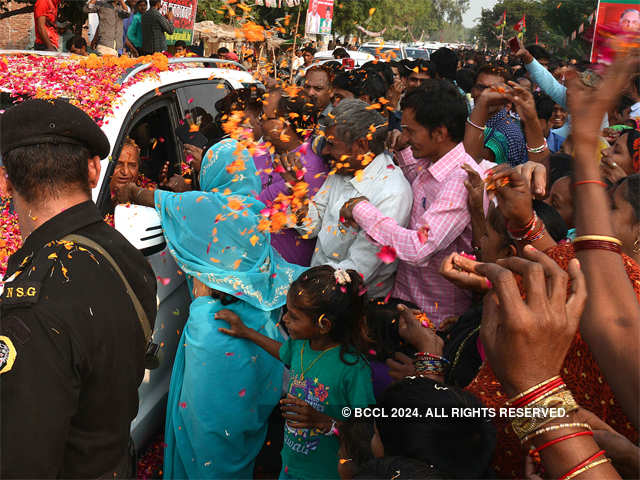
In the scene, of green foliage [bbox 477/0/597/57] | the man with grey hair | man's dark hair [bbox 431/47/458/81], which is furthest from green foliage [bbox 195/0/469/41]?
the man with grey hair

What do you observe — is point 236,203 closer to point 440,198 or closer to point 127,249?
point 440,198

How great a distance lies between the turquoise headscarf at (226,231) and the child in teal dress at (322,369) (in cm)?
62

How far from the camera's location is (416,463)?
1.58 meters

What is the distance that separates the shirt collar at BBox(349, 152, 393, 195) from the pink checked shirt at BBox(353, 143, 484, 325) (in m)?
0.24

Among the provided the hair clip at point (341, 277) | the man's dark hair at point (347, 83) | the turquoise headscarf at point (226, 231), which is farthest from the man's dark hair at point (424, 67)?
the hair clip at point (341, 277)

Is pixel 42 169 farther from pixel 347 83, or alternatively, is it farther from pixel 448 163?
pixel 347 83

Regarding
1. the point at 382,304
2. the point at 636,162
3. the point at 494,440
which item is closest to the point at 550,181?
the point at 636,162

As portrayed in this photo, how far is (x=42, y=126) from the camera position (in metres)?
1.72

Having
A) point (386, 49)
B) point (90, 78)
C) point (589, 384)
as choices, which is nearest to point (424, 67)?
point (90, 78)

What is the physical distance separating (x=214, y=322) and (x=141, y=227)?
0.76 metres

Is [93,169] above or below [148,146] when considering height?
above

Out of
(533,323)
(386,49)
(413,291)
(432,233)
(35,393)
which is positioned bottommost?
(413,291)

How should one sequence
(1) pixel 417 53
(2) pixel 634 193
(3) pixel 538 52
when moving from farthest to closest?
1. (1) pixel 417 53
2. (3) pixel 538 52
3. (2) pixel 634 193

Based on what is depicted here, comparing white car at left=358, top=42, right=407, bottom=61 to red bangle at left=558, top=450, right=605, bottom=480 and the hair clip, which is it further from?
red bangle at left=558, top=450, right=605, bottom=480
